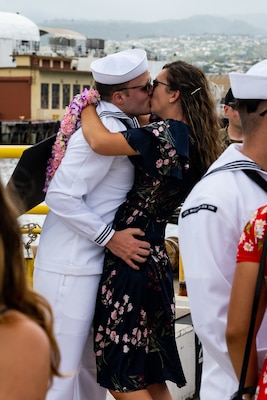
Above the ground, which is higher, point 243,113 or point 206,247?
point 243,113

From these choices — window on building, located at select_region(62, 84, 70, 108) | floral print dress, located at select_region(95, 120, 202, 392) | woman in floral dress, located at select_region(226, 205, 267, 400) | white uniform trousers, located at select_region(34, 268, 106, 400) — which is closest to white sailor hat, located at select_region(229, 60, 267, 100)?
woman in floral dress, located at select_region(226, 205, 267, 400)

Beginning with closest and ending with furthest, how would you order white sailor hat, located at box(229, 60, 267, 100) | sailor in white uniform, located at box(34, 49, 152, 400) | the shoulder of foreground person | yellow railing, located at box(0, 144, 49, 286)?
the shoulder of foreground person
white sailor hat, located at box(229, 60, 267, 100)
sailor in white uniform, located at box(34, 49, 152, 400)
yellow railing, located at box(0, 144, 49, 286)

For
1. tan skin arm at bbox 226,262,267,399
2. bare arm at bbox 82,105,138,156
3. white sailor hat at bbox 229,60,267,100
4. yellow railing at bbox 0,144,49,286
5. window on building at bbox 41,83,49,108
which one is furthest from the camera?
window on building at bbox 41,83,49,108

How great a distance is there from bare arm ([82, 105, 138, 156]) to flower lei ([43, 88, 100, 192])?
12cm

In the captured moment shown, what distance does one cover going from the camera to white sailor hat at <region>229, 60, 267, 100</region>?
2539 mm

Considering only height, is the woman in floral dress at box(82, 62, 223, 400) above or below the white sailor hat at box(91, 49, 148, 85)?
below

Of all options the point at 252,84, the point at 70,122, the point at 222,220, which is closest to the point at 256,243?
the point at 222,220

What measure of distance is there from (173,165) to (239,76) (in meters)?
0.85

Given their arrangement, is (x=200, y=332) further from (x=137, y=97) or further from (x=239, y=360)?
(x=137, y=97)

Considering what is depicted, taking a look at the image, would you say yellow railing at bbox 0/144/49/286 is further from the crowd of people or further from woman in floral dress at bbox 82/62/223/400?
woman in floral dress at bbox 82/62/223/400

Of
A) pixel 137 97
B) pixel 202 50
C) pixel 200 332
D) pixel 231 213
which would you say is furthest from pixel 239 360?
pixel 202 50

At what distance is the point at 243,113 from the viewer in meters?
2.58

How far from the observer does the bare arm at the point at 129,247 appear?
11.3 feet

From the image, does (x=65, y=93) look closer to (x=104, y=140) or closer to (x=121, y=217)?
(x=121, y=217)
